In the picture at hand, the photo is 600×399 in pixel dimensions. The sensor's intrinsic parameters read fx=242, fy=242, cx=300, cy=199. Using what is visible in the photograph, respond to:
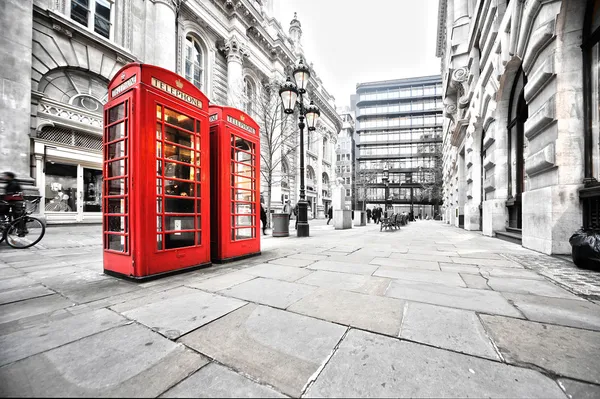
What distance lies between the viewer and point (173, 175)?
4.01 metres

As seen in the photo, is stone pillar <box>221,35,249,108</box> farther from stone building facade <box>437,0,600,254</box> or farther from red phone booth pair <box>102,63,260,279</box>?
stone building facade <box>437,0,600,254</box>

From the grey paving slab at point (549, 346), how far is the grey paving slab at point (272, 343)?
4.02ft

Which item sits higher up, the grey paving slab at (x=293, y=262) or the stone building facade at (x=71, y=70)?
the stone building facade at (x=71, y=70)

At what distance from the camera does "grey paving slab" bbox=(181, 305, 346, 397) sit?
1481mm

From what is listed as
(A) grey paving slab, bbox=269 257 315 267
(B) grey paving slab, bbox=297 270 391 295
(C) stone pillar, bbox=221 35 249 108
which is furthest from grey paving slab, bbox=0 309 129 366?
(C) stone pillar, bbox=221 35 249 108

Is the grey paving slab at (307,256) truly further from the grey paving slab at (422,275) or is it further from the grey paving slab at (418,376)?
the grey paving slab at (418,376)

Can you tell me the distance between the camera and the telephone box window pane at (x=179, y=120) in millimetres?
3830

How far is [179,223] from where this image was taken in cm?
404

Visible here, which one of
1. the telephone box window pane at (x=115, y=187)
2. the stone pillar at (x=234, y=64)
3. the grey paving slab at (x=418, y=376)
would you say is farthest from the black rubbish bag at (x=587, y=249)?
the stone pillar at (x=234, y=64)

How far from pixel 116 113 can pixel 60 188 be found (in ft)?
27.8

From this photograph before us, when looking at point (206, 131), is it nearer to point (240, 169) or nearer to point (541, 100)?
point (240, 169)

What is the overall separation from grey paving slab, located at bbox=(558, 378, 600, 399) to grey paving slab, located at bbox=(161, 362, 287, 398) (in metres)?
1.58

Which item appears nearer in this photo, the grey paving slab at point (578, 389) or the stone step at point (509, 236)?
the grey paving slab at point (578, 389)

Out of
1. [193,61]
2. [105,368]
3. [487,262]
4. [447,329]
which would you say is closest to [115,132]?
[105,368]
